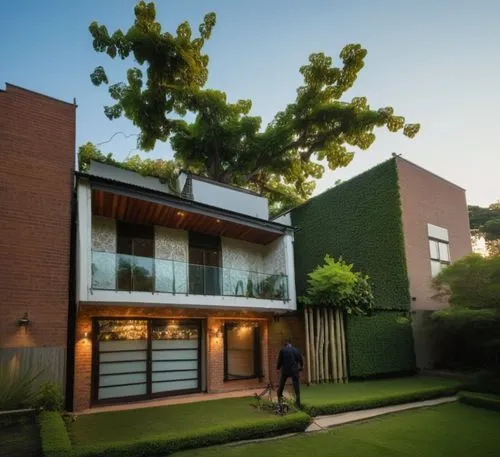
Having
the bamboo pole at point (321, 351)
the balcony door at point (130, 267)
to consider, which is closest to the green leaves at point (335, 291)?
the bamboo pole at point (321, 351)

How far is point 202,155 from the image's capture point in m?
24.1

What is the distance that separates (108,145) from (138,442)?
17.9m

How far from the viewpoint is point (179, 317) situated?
12.5m

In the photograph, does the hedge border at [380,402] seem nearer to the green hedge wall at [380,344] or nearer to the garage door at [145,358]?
the green hedge wall at [380,344]

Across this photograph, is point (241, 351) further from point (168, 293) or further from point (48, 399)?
point (48, 399)

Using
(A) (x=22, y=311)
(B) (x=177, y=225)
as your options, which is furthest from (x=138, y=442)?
(B) (x=177, y=225)

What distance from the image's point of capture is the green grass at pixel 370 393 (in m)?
9.34

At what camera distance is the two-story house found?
34.2 ft

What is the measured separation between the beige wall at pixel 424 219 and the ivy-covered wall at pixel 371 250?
60 cm

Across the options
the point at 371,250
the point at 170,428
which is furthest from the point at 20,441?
the point at 371,250

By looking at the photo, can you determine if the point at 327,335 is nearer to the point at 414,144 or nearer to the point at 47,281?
the point at 47,281

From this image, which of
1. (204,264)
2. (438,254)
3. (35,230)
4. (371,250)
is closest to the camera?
(35,230)

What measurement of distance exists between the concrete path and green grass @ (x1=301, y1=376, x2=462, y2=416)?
0.45ft

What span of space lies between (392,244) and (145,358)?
35.2 ft
